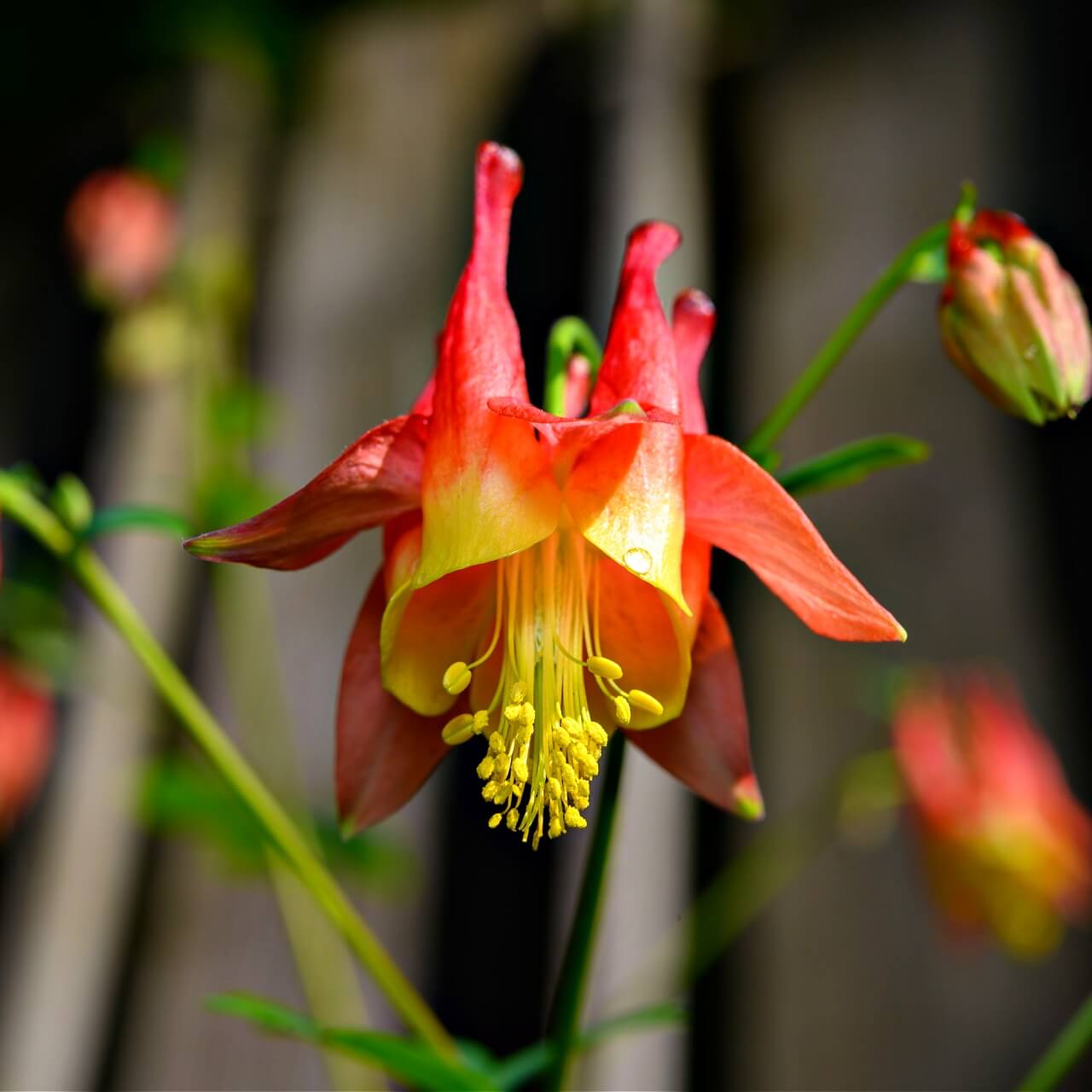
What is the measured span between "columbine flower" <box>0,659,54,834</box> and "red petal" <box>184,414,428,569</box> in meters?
1.43

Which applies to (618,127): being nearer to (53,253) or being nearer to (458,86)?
(458,86)

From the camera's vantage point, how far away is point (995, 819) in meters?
1.44

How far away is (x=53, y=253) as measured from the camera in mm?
2676

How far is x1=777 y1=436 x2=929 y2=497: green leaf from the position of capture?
0.74 metres

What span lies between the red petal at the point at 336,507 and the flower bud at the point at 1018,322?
37cm

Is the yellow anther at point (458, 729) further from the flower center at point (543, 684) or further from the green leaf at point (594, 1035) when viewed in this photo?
the green leaf at point (594, 1035)

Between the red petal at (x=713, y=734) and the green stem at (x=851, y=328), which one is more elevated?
the green stem at (x=851, y=328)

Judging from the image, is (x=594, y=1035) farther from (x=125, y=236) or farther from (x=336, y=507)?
(x=125, y=236)

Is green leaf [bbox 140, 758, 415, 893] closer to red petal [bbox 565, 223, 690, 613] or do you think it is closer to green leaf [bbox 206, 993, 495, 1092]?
green leaf [bbox 206, 993, 495, 1092]

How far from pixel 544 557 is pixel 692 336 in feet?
0.60

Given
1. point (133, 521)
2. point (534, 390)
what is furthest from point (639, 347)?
point (534, 390)

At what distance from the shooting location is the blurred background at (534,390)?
157cm

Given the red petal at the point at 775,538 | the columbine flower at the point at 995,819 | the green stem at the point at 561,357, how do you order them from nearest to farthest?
the red petal at the point at 775,538 → the green stem at the point at 561,357 → the columbine flower at the point at 995,819

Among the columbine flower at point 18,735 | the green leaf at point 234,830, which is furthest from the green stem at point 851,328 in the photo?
the columbine flower at point 18,735
